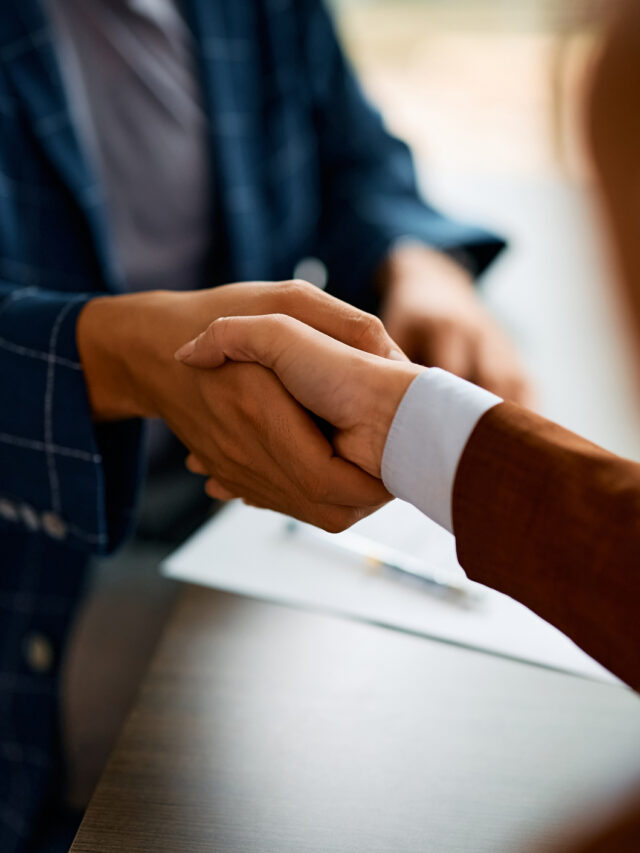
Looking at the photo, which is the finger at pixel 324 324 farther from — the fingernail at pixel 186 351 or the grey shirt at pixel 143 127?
the grey shirt at pixel 143 127

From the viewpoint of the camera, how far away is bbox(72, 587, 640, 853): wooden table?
30cm

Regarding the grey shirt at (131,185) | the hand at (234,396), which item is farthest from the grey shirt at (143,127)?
the hand at (234,396)

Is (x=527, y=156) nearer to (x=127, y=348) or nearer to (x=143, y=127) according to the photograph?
(x=143, y=127)

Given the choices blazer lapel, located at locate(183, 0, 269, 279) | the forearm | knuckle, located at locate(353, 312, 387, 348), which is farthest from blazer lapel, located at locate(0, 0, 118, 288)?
knuckle, located at locate(353, 312, 387, 348)

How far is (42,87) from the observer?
25.0 inches

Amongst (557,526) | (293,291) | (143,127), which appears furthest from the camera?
(143,127)

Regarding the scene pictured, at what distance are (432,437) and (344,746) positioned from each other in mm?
149

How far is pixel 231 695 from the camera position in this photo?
1.22 feet

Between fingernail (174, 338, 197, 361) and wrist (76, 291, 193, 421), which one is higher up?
fingernail (174, 338, 197, 361)

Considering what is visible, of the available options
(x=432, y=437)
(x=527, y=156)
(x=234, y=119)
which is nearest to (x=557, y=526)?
(x=432, y=437)

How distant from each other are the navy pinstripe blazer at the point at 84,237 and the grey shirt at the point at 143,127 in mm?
25

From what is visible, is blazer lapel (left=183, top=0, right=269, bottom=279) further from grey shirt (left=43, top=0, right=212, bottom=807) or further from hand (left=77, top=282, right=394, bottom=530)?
hand (left=77, top=282, right=394, bottom=530)

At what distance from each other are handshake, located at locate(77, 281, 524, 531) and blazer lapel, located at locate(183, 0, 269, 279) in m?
0.38

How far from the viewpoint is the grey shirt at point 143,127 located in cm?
71
